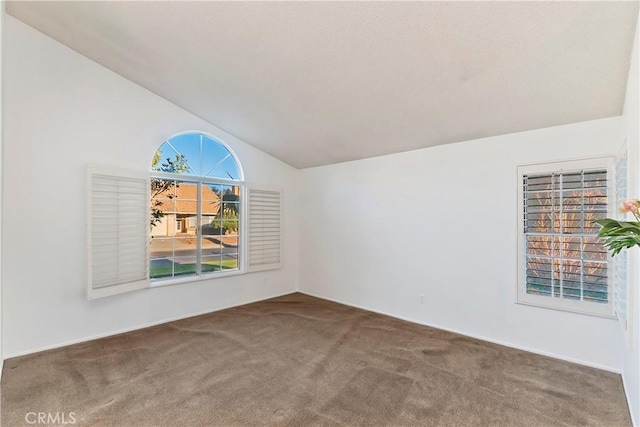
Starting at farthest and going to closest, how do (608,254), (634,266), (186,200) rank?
(186,200)
(608,254)
(634,266)

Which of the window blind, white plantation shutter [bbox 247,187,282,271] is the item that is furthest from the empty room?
white plantation shutter [bbox 247,187,282,271]

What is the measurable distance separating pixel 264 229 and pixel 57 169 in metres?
2.88

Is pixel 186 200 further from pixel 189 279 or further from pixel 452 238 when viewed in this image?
pixel 452 238

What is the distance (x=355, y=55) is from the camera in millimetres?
2637

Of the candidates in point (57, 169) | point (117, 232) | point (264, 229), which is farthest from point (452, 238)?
point (57, 169)

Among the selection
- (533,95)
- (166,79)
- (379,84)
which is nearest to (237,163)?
(166,79)

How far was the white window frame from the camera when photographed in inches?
111

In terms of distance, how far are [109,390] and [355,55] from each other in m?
3.50

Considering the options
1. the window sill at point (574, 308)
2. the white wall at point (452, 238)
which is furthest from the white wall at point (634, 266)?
the white wall at point (452, 238)

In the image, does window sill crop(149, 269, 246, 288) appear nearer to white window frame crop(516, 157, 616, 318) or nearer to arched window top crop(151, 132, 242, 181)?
arched window top crop(151, 132, 242, 181)

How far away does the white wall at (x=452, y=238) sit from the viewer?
3.03 m

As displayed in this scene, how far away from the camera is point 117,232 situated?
3.69 m

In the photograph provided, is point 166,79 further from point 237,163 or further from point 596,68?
point 596,68

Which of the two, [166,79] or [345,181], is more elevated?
[166,79]
